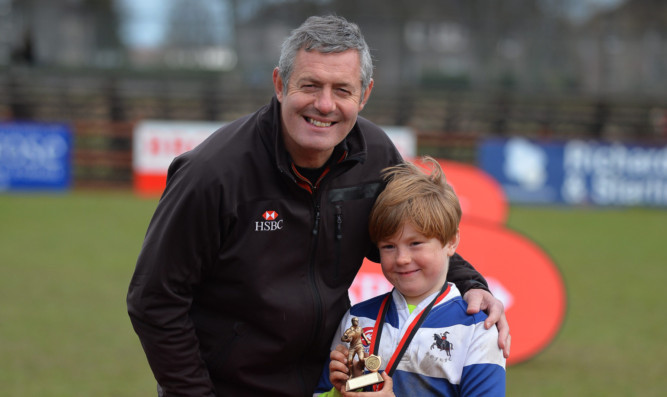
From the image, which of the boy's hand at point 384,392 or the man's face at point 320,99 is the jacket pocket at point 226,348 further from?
the man's face at point 320,99

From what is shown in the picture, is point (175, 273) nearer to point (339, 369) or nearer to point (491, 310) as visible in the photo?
point (339, 369)

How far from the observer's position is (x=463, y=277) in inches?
112

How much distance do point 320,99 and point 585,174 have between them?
46.3ft

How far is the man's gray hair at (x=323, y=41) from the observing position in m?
2.42

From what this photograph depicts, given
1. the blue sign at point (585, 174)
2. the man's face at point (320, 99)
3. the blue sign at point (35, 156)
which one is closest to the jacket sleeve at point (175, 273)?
the man's face at point (320, 99)

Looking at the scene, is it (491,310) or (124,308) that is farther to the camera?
(124,308)

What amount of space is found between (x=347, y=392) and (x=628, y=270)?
8105 mm

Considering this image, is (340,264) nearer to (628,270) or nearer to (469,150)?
(628,270)

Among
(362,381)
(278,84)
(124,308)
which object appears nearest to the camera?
(362,381)

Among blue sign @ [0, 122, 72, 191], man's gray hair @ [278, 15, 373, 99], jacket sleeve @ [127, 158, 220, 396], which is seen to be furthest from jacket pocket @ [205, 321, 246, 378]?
blue sign @ [0, 122, 72, 191]

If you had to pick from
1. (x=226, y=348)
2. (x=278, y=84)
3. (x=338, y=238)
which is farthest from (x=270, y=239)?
(x=278, y=84)

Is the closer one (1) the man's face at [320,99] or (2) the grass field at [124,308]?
(1) the man's face at [320,99]

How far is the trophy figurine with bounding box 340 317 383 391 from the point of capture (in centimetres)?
240

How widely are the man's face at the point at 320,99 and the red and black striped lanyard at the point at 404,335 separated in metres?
0.59
